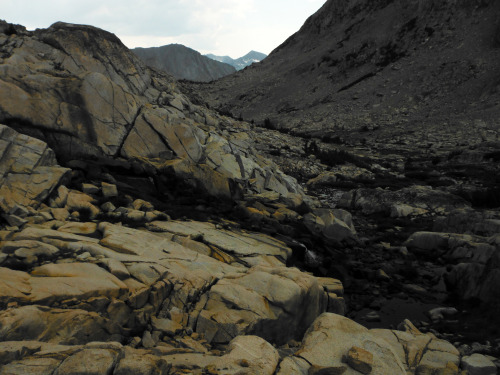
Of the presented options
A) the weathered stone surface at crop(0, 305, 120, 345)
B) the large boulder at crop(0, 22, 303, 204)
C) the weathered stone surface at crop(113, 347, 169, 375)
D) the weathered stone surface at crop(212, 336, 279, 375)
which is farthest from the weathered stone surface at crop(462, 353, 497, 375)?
the large boulder at crop(0, 22, 303, 204)

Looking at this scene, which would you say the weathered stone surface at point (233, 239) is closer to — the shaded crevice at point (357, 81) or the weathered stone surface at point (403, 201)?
the weathered stone surface at point (403, 201)

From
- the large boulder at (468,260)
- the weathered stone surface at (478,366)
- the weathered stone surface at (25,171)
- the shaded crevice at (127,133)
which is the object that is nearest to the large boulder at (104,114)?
the shaded crevice at (127,133)

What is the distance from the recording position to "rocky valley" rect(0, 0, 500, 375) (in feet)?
20.9

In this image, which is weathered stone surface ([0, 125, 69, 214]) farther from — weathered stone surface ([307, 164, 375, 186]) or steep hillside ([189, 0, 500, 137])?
steep hillside ([189, 0, 500, 137])

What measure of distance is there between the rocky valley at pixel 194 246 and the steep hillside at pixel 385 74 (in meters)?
30.1

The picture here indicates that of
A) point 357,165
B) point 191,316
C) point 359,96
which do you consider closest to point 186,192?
point 191,316

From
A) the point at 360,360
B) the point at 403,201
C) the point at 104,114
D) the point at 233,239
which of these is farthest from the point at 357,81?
the point at 360,360

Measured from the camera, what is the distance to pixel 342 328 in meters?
7.46

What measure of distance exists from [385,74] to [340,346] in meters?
76.7

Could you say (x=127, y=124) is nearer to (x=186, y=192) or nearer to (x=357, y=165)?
(x=186, y=192)

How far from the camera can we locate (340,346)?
6.80 meters

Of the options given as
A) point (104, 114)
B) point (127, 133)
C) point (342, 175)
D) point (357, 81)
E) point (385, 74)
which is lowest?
point (342, 175)

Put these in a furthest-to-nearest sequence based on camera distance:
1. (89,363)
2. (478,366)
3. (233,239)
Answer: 1. (233,239)
2. (478,366)
3. (89,363)

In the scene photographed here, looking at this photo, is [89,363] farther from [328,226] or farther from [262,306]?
[328,226]
